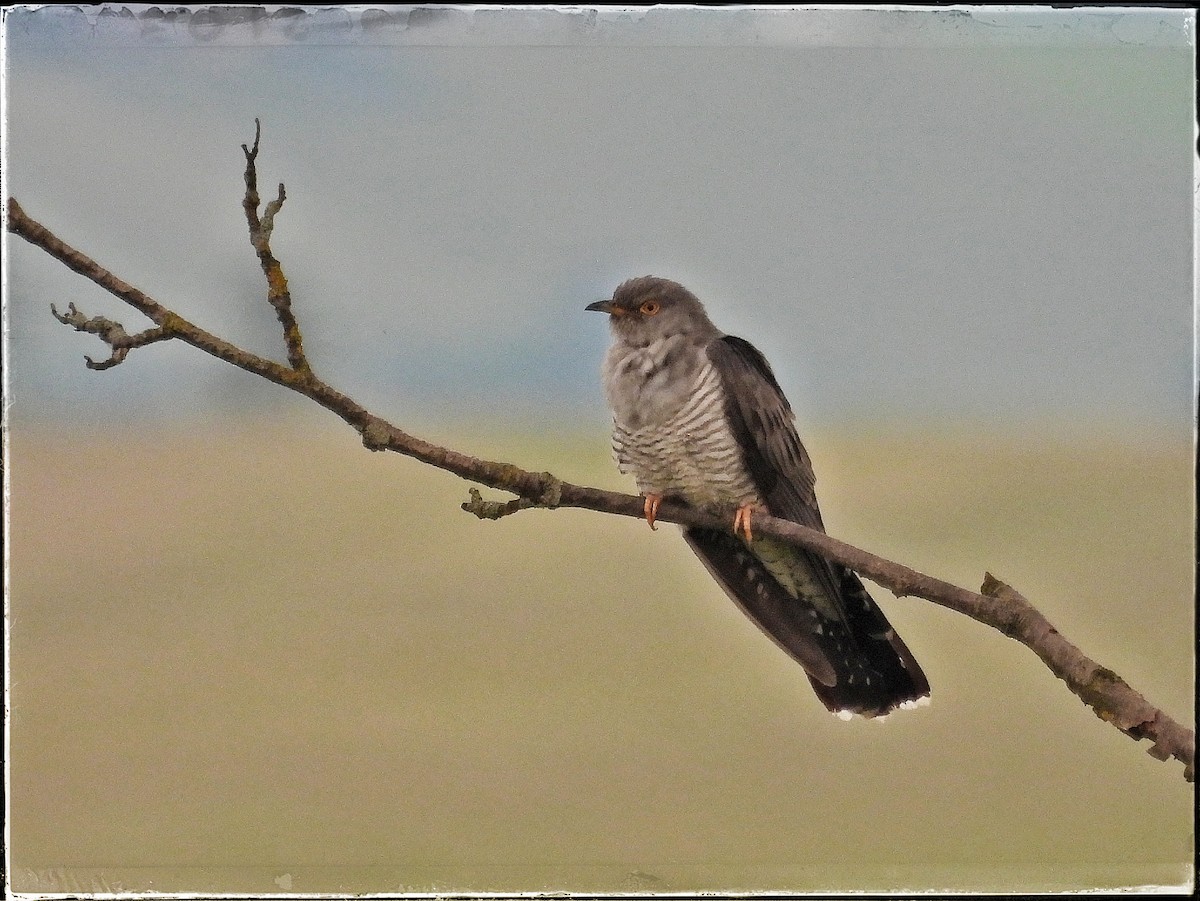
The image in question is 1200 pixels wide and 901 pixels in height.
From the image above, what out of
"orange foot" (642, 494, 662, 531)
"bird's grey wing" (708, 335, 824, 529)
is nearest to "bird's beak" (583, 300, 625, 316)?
"bird's grey wing" (708, 335, 824, 529)

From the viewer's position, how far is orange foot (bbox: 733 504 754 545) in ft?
5.98

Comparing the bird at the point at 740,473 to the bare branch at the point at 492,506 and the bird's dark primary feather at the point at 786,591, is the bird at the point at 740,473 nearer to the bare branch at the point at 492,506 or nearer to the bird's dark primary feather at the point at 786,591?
the bird's dark primary feather at the point at 786,591

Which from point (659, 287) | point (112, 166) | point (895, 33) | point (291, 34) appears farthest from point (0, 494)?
point (895, 33)

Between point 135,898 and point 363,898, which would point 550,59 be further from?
point 135,898

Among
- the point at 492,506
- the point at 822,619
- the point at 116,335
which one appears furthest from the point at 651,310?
the point at 116,335

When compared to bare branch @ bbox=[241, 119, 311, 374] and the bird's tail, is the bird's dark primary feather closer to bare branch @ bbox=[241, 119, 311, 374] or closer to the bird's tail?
the bird's tail

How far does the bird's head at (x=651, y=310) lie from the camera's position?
6.14 ft

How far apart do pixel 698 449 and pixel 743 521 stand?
0.15 meters

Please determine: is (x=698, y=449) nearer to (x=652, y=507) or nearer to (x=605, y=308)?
(x=652, y=507)

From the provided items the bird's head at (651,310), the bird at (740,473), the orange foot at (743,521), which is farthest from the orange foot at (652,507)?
the bird's head at (651,310)

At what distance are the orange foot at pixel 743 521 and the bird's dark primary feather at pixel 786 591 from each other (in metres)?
0.05

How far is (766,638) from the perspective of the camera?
2064 millimetres

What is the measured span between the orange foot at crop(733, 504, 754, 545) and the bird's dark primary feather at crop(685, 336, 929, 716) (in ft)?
0.16

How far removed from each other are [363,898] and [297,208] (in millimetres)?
1320
